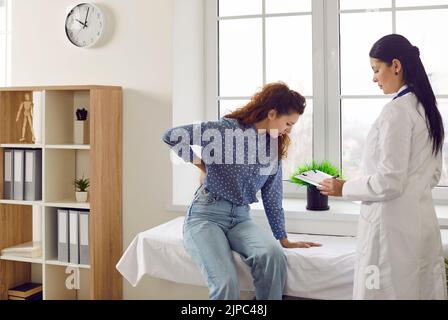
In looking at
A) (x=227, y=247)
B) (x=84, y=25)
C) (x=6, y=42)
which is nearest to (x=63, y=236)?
(x=227, y=247)

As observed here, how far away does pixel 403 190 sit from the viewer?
1.92 meters

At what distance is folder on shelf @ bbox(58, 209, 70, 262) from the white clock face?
984 millimetres

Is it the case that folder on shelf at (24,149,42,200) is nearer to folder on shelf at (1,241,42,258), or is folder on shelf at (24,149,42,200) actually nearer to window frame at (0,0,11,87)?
folder on shelf at (1,241,42,258)

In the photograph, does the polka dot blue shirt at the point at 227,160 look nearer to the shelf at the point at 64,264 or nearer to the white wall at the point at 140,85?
the white wall at the point at 140,85

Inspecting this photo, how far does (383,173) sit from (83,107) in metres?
1.93

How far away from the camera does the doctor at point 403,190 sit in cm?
190

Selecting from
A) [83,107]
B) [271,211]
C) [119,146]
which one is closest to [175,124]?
[119,146]

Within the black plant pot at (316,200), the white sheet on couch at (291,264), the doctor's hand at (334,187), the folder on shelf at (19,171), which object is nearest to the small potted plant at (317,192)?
the black plant pot at (316,200)

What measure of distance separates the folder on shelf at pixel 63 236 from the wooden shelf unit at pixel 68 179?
0.05 meters

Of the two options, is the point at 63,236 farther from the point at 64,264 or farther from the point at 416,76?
the point at 416,76

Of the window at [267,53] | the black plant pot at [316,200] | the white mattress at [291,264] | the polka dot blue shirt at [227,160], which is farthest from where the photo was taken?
the window at [267,53]

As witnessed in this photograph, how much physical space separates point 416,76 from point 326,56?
1.14 meters

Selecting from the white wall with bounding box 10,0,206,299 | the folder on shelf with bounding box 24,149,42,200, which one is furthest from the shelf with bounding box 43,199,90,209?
the white wall with bounding box 10,0,206,299

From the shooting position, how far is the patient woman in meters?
2.37
